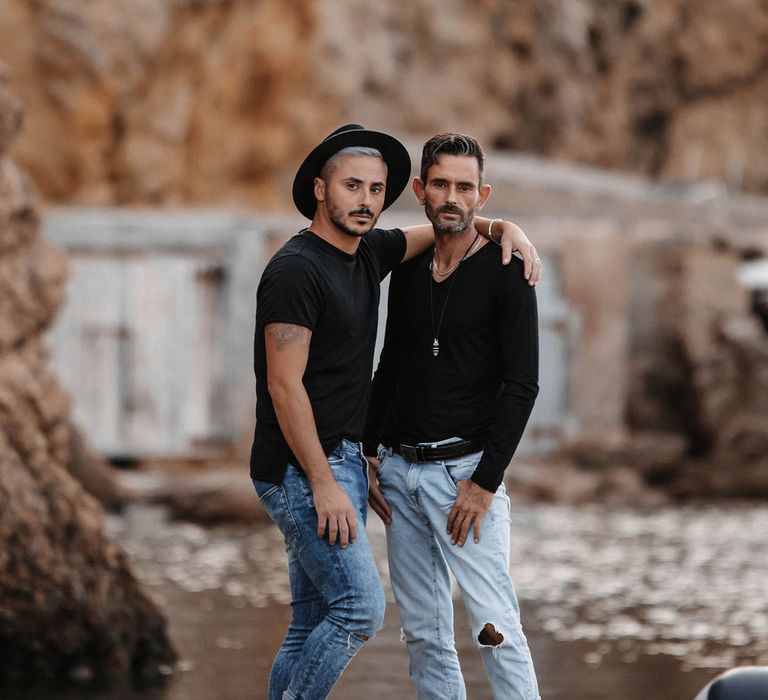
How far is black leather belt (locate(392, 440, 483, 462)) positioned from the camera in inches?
190

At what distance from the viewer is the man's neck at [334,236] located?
15.6 ft

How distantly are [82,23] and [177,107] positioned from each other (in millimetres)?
1731

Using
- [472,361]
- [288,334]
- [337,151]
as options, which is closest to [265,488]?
[288,334]

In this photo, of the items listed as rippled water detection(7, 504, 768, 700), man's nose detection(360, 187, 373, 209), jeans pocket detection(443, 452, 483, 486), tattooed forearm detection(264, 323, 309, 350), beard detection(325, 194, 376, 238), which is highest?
man's nose detection(360, 187, 373, 209)

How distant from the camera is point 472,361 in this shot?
4848mm

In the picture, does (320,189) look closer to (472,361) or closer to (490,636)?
(472,361)

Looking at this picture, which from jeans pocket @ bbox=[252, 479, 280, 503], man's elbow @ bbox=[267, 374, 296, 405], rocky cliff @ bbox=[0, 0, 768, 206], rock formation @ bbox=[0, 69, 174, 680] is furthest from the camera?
rocky cliff @ bbox=[0, 0, 768, 206]

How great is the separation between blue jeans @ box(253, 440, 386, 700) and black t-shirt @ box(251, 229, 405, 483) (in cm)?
7

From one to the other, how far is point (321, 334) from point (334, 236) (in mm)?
329

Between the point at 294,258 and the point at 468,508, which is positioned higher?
the point at 294,258

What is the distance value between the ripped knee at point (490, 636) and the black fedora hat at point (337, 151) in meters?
1.37

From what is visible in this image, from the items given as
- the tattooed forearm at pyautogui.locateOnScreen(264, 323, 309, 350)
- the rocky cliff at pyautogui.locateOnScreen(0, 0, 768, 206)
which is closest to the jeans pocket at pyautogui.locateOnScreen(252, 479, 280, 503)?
the tattooed forearm at pyautogui.locateOnScreen(264, 323, 309, 350)

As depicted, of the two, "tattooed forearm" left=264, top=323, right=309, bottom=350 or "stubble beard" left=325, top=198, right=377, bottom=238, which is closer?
"tattooed forearm" left=264, top=323, right=309, bottom=350

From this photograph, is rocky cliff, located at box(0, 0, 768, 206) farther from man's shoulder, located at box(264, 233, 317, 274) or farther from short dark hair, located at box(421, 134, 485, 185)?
man's shoulder, located at box(264, 233, 317, 274)
